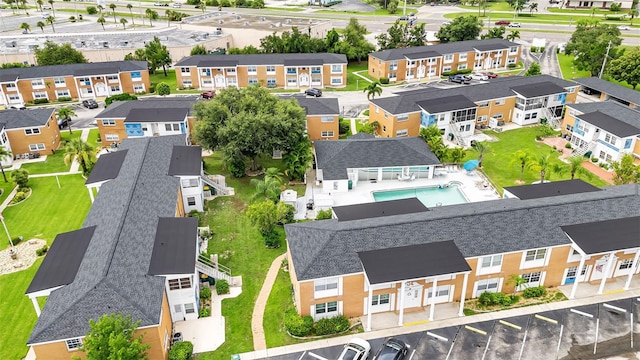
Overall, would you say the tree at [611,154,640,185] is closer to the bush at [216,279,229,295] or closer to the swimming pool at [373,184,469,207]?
the swimming pool at [373,184,469,207]

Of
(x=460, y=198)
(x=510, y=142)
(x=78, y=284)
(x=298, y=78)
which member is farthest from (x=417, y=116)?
(x=78, y=284)

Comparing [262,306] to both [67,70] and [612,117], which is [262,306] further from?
[67,70]

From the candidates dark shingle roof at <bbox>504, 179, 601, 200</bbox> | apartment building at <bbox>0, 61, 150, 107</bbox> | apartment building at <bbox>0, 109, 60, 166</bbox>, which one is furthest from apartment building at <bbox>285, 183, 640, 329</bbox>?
apartment building at <bbox>0, 61, 150, 107</bbox>

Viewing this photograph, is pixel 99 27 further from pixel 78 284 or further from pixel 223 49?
pixel 78 284

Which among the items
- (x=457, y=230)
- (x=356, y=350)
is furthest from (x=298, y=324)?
(x=457, y=230)

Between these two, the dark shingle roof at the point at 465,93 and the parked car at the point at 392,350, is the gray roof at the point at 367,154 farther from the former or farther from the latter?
the parked car at the point at 392,350

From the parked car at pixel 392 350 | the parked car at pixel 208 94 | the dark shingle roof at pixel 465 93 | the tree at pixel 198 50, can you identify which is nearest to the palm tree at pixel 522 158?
the dark shingle roof at pixel 465 93
